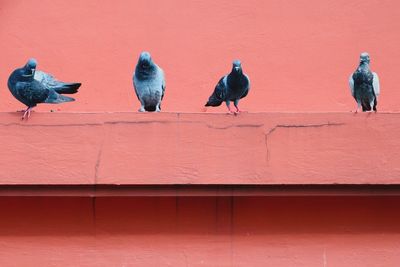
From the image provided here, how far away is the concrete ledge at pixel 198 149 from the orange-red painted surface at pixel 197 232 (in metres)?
0.16

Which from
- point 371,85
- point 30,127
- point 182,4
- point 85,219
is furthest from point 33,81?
point 371,85

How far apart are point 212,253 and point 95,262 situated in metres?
0.51

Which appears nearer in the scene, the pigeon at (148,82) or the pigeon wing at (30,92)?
the pigeon wing at (30,92)

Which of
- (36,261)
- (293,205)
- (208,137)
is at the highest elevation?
(208,137)

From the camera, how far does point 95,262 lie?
3717 millimetres

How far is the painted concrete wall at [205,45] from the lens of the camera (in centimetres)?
468

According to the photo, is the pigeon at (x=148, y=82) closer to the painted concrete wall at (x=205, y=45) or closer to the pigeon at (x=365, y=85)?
the painted concrete wall at (x=205, y=45)

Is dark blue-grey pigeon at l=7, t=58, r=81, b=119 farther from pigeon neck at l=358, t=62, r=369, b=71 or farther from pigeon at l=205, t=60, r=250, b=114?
pigeon neck at l=358, t=62, r=369, b=71

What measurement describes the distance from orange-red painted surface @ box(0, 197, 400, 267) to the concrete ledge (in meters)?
0.16

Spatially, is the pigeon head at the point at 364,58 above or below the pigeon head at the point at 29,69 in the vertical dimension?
above

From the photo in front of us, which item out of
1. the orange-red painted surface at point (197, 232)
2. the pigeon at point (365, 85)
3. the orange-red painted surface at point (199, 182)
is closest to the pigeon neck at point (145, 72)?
the orange-red painted surface at point (199, 182)

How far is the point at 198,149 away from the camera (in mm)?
3678

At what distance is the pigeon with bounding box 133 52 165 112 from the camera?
4.39 metres

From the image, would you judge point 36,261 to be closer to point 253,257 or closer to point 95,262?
point 95,262
